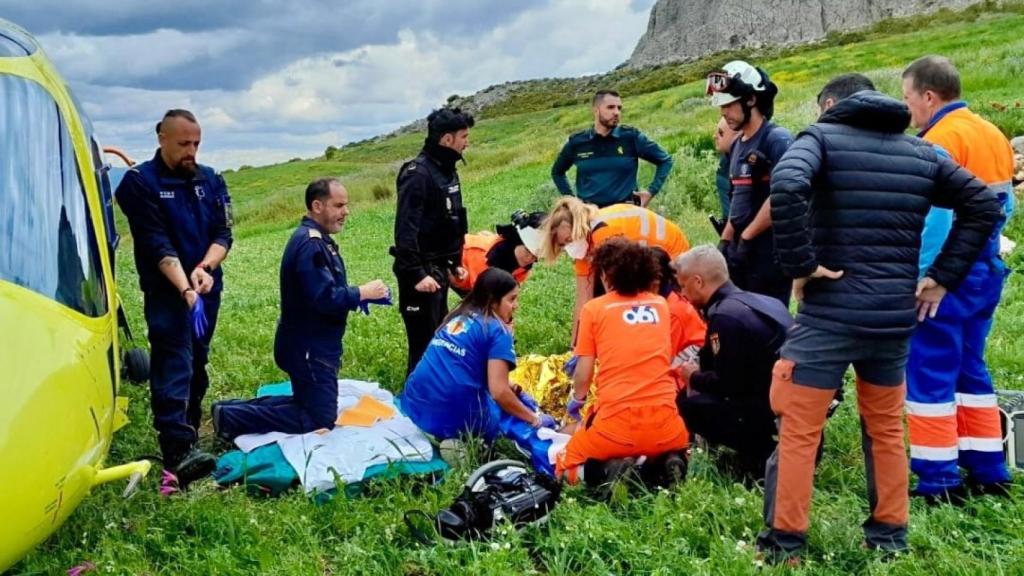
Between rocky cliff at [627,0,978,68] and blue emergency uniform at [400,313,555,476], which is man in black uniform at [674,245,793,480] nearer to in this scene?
blue emergency uniform at [400,313,555,476]

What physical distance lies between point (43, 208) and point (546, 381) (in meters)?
3.62

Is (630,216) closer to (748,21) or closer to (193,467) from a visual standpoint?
(193,467)

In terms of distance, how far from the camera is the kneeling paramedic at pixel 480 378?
5133 millimetres

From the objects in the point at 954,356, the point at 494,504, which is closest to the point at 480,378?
the point at 494,504

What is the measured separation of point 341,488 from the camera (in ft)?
15.0

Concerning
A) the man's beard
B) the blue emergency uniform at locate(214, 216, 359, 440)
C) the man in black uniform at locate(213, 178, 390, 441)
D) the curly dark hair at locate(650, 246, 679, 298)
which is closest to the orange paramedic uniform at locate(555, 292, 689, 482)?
the curly dark hair at locate(650, 246, 679, 298)

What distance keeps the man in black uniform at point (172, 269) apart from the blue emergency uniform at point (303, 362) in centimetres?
50

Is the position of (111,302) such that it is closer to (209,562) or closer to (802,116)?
(209,562)

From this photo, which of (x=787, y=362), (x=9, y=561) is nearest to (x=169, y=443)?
(x=9, y=561)

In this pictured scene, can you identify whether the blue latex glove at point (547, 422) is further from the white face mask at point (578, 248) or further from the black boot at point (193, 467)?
the black boot at point (193, 467)

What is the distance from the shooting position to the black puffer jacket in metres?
3.35

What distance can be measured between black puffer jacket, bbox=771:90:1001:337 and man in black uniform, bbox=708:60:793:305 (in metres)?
1.68

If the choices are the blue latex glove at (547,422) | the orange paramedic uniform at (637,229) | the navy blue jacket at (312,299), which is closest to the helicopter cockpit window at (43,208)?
the navy blue jacket at (312,299)

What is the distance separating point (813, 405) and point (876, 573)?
2.32ft
